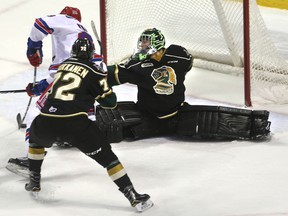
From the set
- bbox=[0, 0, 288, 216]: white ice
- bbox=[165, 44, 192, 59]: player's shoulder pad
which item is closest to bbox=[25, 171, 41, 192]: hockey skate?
bbox=[0, 0, 288, 216]: white ice

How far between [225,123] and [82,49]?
3.80ft

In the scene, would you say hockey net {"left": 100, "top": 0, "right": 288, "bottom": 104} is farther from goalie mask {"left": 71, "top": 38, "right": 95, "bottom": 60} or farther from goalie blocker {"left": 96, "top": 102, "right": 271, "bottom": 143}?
goalie mask {"left": 71, "top": 38, "right": 95, "bottom": 60}

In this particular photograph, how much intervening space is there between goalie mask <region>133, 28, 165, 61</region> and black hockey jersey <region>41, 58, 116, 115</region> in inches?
29.4

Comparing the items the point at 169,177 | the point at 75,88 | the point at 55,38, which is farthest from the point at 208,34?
the point at 75,88

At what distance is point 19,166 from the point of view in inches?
167

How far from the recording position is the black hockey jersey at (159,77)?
4.55 meters

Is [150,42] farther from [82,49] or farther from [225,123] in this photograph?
[82,49]

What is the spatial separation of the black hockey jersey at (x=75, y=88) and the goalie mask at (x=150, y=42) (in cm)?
75

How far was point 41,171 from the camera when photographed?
Result: 426 centimetres

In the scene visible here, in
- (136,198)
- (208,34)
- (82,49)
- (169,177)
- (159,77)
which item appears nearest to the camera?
(136,198)

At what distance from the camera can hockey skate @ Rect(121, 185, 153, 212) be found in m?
3.71

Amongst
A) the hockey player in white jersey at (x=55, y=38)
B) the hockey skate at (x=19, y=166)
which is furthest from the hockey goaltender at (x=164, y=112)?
the hockey skate at (x=19, y=166)

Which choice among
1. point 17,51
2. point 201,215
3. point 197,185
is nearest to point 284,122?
point 197,185

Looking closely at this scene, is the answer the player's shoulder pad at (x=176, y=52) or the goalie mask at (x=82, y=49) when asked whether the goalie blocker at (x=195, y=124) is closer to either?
the player's shoulder pad at (x=176, y=52)
